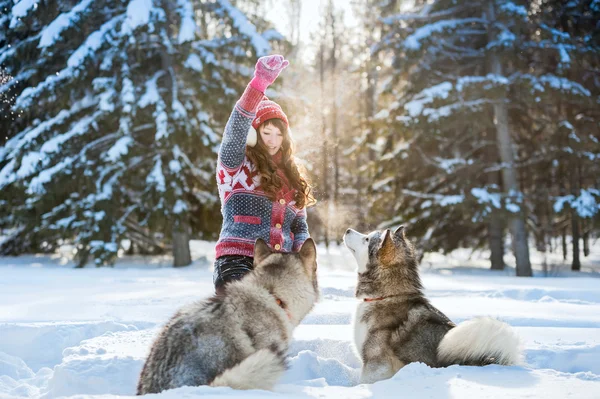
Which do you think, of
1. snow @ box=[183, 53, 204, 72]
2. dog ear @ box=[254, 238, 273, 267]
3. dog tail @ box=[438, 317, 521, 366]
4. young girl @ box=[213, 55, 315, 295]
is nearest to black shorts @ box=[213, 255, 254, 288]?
young girl @ box=[213, 55, 315, 295]

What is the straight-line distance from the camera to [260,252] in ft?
12.8

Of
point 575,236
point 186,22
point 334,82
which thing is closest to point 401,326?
point 186,22

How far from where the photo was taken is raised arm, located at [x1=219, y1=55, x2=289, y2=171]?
4.02m

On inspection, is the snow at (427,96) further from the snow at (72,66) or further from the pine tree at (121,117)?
the snow at (72,66)

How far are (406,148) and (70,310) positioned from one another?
412 inches

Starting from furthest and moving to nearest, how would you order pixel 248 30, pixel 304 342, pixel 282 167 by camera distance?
pixel 248 30 < pixel 304 342 < pixel 282 167

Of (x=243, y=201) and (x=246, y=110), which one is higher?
(x=246, y=110)

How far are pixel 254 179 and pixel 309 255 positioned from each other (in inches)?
35.7

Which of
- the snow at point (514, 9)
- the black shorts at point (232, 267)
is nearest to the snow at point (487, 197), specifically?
the snow at point (514, 9)

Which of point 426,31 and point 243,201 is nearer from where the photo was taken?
point 243,201

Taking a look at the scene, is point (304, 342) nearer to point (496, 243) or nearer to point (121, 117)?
point (121, 117)

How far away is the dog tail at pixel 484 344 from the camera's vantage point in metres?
3.68

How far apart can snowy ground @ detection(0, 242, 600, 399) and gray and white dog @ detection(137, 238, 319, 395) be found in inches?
8.6

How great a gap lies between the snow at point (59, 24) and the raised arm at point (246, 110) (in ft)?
38.0
